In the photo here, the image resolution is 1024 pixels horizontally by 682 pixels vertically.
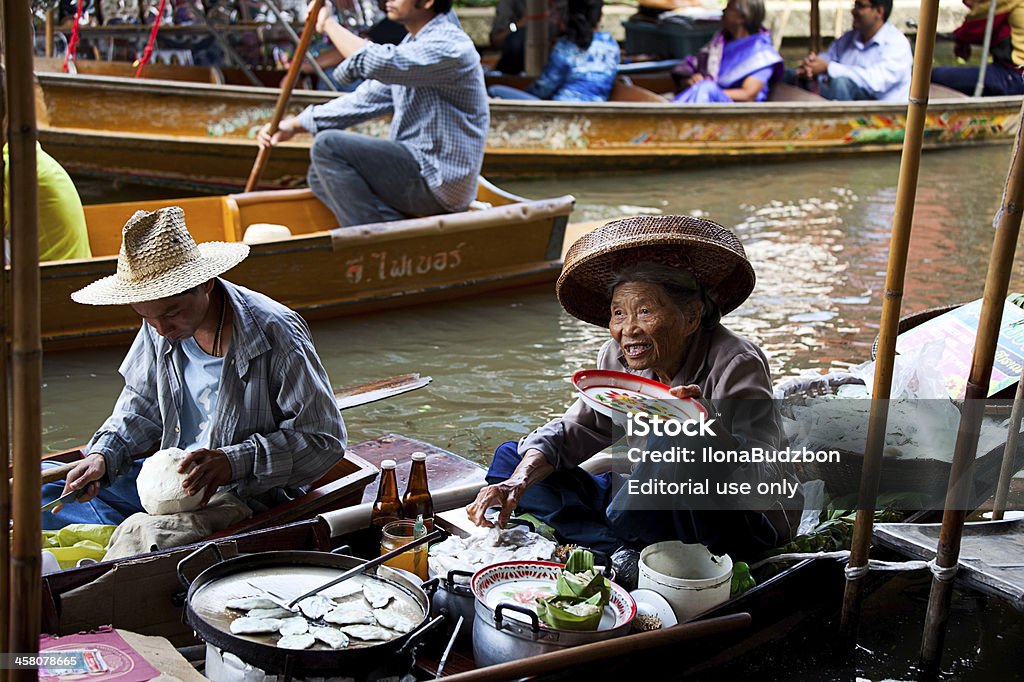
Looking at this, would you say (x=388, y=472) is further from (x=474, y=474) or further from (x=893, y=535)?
(x=893, y=535)

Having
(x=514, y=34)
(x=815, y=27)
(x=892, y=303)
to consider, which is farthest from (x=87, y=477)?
(x=815, y=27)

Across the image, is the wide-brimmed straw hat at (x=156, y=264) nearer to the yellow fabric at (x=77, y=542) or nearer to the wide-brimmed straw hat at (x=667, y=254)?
the yellow fabric at (x=77, y=542)

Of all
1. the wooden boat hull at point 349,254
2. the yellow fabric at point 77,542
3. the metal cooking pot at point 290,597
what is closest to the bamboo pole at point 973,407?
the metal cooking pot at point 290,597

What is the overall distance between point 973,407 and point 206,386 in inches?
76.0

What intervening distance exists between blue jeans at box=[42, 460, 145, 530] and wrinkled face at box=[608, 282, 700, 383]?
1.42 meters

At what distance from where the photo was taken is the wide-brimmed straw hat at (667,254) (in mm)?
2854

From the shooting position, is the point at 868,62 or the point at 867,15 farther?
the point at 868,62

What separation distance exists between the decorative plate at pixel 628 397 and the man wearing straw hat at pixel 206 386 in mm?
688

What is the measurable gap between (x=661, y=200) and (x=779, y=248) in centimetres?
155

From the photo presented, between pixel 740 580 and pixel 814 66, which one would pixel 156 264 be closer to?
pixel 740 580

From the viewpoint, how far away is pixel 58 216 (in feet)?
16.3

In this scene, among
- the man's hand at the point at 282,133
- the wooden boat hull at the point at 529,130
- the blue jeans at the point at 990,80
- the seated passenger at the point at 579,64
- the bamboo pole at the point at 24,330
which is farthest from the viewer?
the blue jeans at the point at 990,80

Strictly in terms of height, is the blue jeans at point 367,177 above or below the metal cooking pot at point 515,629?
above

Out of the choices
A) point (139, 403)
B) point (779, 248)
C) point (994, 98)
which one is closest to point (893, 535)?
point (139, 403)
